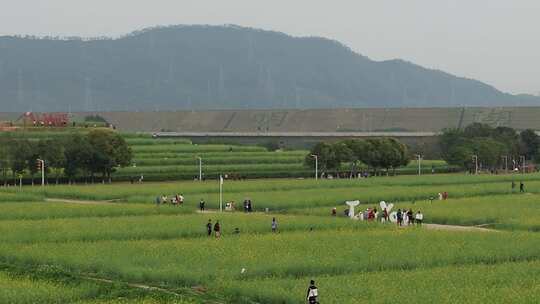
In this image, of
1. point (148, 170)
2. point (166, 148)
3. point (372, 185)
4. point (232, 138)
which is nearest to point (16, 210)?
point (372, 185)

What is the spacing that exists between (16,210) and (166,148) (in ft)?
189

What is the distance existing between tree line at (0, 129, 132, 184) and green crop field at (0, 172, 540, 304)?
19.7 metres

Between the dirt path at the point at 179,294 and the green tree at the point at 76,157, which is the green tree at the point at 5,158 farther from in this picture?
the dirt path at the point at 179,294

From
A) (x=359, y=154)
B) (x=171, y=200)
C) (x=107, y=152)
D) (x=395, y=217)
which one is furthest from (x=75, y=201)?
(x=359, y=154)

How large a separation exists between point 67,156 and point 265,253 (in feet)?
158

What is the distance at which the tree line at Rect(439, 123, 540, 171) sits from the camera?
355 ft

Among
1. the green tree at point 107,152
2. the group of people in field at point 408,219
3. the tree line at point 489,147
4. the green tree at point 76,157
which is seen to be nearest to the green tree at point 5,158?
the green tree at point 76,157

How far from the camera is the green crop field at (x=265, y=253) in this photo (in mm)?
29500

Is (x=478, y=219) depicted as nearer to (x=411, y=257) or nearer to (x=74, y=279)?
(x=411, y=257)

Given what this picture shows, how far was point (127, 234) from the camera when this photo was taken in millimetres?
43031

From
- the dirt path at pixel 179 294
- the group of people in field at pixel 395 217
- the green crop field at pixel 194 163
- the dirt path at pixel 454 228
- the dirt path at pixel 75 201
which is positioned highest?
the green crop field at pixel 194 163

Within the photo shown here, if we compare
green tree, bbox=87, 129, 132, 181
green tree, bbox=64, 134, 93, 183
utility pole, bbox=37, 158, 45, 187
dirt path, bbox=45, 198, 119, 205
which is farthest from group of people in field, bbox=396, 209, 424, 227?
green tree, bbox=87, 129, 132, 181

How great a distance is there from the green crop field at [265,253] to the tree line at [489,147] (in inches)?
1780

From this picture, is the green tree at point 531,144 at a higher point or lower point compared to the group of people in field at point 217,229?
higher
